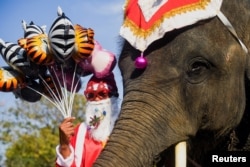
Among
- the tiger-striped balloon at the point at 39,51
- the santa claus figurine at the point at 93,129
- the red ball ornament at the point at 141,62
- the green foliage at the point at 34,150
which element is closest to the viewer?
the red ball ornament at the point at 141,62

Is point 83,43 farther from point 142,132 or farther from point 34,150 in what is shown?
point 34,150

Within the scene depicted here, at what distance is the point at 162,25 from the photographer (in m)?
4.20

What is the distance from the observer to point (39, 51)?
498 cm

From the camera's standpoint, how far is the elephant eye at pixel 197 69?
13.8 ft

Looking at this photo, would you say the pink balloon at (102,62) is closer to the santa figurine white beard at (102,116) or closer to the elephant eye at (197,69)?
the santa figurine white beard at (102,116)

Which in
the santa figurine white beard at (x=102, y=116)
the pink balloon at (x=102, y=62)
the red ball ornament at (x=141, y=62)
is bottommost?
the red ball ornament at (x=141, y=62)

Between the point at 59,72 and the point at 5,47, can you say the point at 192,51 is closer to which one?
the point at 59,72

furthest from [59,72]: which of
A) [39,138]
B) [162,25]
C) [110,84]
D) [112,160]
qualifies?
[39,138]

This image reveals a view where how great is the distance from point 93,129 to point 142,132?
1.40m

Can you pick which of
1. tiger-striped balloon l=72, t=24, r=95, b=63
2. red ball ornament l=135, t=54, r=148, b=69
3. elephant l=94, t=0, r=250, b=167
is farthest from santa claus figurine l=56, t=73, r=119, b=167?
red ball ornament l=135, t=54, r=148, b=69

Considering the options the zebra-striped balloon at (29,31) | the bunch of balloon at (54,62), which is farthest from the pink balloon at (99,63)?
the zebra-striped balloon at (29,31)

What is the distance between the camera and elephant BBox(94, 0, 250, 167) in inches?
155

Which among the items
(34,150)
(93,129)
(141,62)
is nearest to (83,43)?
(93,129)

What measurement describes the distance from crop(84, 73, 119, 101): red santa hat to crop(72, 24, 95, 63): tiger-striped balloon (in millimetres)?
235
